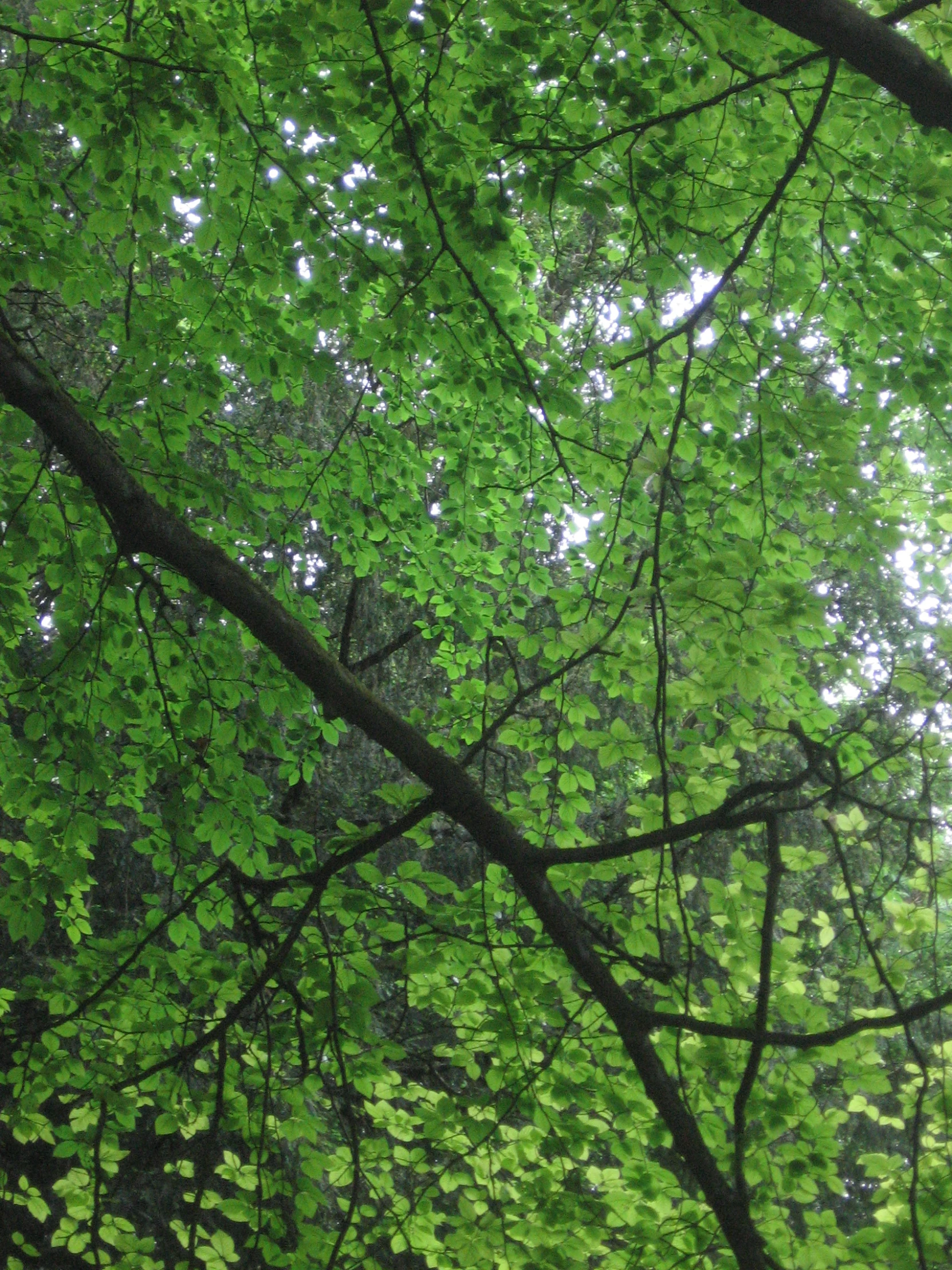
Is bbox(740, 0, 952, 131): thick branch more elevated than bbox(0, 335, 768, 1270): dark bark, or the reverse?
bbox(740, 0, 952, 131): thick branch

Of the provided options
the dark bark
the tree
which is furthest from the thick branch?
the dark bark

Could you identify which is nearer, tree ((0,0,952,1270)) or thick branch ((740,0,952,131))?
thick branch ((740,0,952,131))

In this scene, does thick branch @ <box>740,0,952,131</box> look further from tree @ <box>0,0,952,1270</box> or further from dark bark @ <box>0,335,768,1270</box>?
dark bark @ <box>0,335,768,1270</box>

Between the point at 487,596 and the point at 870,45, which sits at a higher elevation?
the point at 487,596

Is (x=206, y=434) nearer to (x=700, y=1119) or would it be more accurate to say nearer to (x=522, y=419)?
(x=522, y=419)

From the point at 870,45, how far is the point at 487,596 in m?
2.70

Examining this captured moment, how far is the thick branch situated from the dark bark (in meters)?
1.75

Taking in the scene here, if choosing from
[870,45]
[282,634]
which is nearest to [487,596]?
[282,634]

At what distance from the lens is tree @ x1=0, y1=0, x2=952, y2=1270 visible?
2.83 m

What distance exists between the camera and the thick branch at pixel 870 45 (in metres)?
2.15

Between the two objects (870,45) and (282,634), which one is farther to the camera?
(282,634)

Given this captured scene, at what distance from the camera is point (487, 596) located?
4.58 meters

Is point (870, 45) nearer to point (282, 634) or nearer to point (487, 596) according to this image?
point (282, 634)

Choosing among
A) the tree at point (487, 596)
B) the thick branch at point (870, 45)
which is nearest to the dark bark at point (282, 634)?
the tree at point (487, 596)
